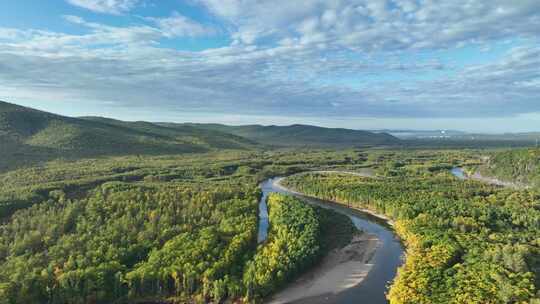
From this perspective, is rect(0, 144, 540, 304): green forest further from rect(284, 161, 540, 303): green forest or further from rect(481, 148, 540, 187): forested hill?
rect(481, 148, 540, 187): forested hill

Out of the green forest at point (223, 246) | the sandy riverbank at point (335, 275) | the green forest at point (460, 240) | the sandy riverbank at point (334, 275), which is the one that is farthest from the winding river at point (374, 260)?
the green forest at point (223, 246)

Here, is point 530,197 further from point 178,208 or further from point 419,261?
point 178,208

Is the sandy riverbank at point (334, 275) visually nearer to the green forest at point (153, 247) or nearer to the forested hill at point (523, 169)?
the green forest at point (153, 247)

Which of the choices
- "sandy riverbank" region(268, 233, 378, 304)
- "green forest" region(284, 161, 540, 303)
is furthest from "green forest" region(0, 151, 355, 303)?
"green forest" region(284, 161, 540, 303)

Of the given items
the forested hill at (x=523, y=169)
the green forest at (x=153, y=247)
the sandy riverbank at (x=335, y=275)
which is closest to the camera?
the green forest at (x=153, y=247)

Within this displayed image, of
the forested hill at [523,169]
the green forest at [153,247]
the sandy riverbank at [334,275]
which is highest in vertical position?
the forested hill at [523,169]

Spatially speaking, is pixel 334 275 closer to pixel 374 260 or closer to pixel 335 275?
pixel 335 275
